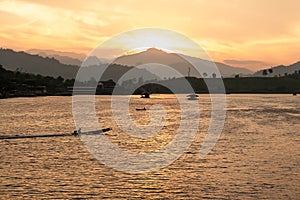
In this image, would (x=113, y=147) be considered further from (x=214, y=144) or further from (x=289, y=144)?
(x=289, y=144)

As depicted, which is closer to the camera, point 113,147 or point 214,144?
point 113,147

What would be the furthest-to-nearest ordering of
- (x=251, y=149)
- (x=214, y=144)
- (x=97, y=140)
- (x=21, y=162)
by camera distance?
(x=97, y=140), (x=214, y=144), (x=251, y=149), (x=21, y=162)

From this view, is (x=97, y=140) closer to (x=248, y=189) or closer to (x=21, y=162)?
(x=21, y=162)

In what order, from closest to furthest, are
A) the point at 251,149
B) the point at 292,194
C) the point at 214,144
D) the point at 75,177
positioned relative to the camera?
the point at 292,194 → the point at 75,177 → the point at 251,149 → the point at 214,144

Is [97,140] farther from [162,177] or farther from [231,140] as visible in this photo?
[162,177]

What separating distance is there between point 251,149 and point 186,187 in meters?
27.3

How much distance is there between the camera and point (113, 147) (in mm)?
65875

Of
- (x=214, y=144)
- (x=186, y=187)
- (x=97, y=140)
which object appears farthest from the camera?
(x=97, y=140)

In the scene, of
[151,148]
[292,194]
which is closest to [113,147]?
[151,148]

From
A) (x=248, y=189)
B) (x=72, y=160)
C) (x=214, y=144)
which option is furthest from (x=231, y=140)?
(x=248, y=189)

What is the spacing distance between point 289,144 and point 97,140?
101ft

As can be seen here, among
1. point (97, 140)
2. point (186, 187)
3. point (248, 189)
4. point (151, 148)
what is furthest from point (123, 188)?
point (97, 140)

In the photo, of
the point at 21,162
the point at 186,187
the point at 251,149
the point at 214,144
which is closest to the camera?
the point at 186,187

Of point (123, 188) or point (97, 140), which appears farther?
point (97, 140)
